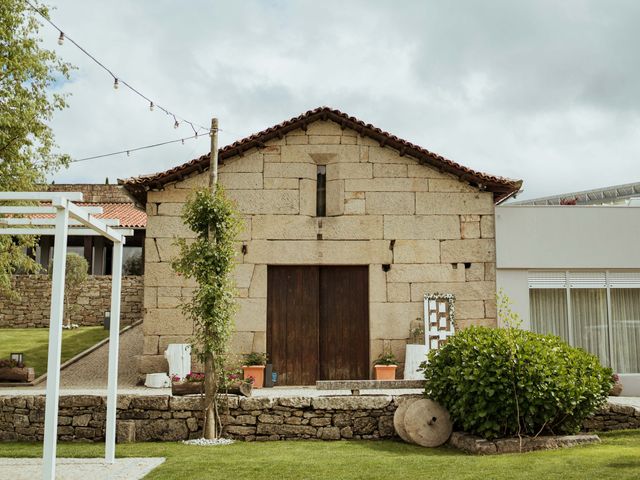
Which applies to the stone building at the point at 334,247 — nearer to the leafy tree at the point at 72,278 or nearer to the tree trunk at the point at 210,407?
the tree trunk at the point at 210,407

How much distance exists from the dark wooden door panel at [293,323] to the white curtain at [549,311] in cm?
424

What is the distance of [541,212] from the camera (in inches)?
540

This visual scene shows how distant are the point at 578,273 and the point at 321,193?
5.24m

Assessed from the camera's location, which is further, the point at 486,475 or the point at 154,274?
the point at 154,274

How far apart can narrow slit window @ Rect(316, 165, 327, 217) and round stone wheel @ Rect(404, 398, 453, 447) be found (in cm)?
546

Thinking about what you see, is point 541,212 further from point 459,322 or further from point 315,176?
point 315,176

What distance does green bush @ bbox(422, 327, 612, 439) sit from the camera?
878 centimetres

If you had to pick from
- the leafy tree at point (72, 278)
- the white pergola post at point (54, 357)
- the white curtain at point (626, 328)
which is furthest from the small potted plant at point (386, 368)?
the leafy tree at point (72, 278)

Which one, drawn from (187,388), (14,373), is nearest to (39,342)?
(14,373)

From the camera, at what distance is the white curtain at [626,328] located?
13.8 metres

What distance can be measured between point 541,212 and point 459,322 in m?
2.71

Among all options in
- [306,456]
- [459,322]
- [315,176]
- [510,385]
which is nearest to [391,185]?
[315,176]

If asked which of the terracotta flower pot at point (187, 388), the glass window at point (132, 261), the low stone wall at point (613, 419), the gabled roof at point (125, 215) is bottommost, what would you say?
the low stone wall at point (613, 419)

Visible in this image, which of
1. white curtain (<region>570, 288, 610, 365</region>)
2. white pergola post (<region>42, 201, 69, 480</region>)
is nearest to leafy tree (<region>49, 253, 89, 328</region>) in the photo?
white curtain (<region>570, 288, 610, 365</region>)
